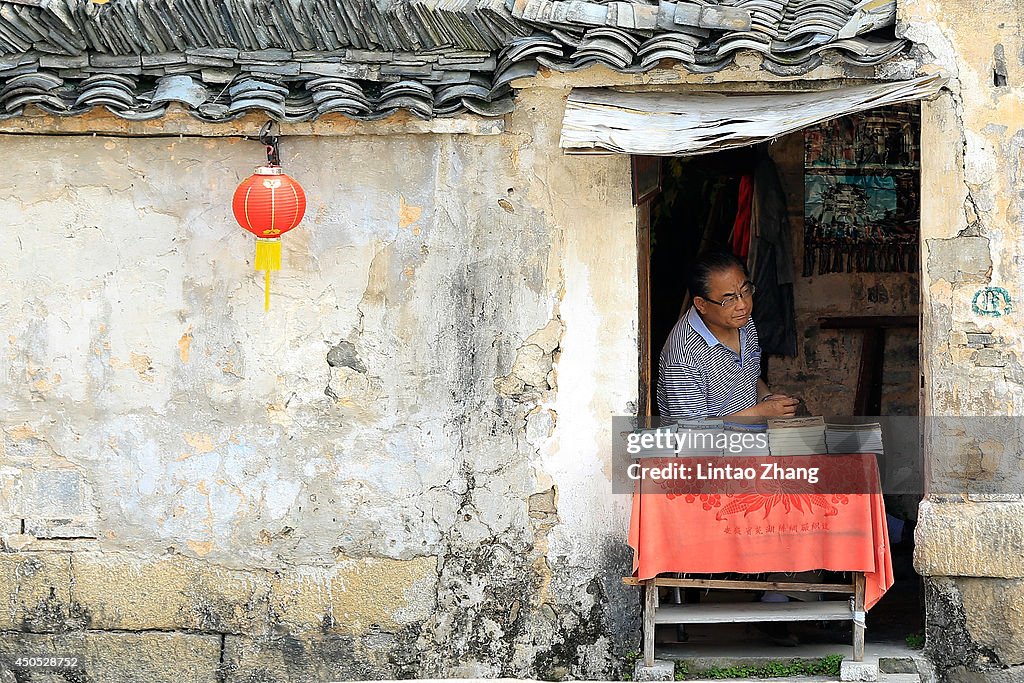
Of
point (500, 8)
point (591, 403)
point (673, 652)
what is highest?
point (500, 8)

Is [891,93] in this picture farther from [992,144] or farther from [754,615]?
[754,615]

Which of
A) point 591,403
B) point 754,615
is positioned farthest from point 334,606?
point 754,615

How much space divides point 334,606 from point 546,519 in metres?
1.13

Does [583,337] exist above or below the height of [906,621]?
above

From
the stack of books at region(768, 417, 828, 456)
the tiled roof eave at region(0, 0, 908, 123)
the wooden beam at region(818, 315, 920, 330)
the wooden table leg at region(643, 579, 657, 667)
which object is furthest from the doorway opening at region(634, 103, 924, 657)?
the tiled roof eave at region(0, 0, 908, 123)

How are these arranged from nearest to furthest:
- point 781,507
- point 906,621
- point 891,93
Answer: point 891,93 < point 781,507 < point 906,621

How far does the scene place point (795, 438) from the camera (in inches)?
239

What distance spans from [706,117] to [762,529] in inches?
75.6

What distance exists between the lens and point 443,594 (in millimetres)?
6113

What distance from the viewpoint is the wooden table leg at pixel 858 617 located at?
5.79 meters

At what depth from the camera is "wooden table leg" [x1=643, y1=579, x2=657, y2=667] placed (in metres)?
5.83

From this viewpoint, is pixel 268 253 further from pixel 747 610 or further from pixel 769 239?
pixel 769 239

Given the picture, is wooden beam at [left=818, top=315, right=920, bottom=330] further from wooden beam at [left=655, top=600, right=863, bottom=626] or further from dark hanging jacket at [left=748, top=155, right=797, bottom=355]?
wooden beam at [left=655, top=600, right=863, bottom=626]

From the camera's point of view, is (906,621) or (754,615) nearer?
(754,615)
